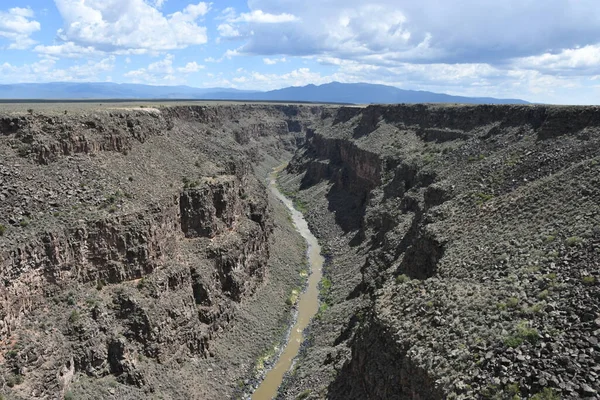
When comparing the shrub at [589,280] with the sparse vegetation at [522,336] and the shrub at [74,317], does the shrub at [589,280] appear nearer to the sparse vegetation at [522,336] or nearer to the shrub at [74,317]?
the sparse vegetation at [522,336]

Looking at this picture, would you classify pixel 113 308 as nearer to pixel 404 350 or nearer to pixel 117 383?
pixel 117 383

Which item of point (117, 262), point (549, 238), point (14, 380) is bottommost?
point (14, 380)

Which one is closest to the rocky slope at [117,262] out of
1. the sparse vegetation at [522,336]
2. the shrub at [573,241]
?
the sparse vegetation at [522,336]

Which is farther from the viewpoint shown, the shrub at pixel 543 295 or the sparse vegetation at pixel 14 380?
the sparse vegetation at pixel 14 380

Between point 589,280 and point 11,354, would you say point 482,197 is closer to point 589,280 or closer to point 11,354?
point 589,280

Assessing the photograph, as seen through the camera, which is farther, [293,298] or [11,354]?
[293,298]

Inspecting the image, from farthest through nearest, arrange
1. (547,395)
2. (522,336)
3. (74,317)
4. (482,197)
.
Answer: (482,197), (74,317), (522,336), (547,395)

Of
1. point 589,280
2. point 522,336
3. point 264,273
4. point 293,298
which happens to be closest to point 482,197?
point 589,280
